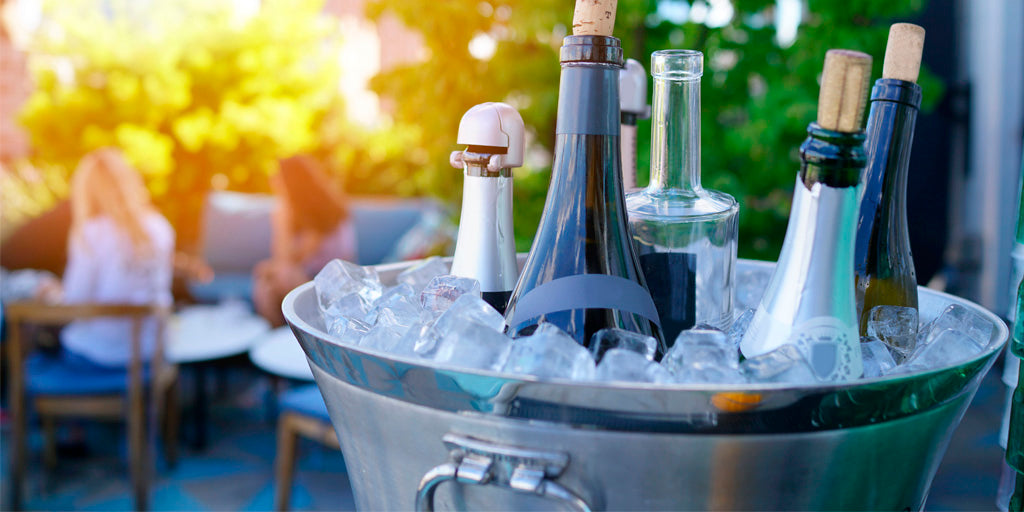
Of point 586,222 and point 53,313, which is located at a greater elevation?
point 586,222

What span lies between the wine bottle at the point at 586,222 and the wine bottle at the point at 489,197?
0.04 metres

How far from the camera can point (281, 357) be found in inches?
113

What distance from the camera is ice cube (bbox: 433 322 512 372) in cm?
46

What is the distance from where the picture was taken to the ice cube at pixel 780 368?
0.44 meters

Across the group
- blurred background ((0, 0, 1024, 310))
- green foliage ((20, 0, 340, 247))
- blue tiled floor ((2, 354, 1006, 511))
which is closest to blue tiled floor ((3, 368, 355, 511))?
blue tiled floor ((2, 354, 1006, 511))

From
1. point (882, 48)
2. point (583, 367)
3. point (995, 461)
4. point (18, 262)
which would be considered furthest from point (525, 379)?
point (18, 262)

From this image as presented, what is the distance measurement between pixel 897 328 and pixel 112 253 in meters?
3.12

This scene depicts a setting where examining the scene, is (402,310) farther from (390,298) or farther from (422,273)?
(422,273)

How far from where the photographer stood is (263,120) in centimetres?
634

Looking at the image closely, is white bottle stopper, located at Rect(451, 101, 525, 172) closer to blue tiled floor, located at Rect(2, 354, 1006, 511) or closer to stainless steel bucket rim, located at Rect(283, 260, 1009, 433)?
stainless steel bucket rim, located at Rect(283, 260, 1009, 433)

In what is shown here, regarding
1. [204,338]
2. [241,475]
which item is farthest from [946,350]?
[204,338]

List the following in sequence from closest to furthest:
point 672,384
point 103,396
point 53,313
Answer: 1. point 672,384
2. point 53,313
3. point 103,396

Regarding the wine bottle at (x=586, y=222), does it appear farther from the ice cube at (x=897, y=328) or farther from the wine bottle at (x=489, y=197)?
the ice cube at (x=897, y=328)

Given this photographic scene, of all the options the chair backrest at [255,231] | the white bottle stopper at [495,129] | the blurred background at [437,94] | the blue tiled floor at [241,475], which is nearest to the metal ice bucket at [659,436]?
the white bottle stopper at [495,129]
